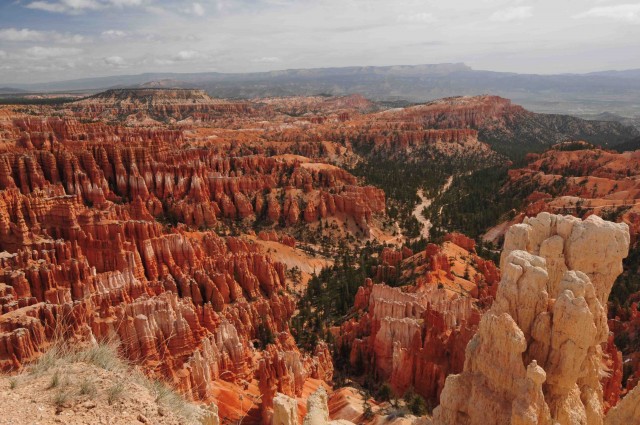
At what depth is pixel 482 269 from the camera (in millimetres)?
30000

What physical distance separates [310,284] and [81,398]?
2680 cm

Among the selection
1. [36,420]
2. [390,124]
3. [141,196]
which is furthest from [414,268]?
[390,124]

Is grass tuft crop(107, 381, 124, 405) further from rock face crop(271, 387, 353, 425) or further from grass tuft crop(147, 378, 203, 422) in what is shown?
rock face crop(271, 387, 353, 425)

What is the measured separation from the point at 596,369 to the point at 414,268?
745 inches

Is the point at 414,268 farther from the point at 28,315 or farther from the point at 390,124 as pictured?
the point at 390,124

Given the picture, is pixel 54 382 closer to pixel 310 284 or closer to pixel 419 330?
pixel 419 330

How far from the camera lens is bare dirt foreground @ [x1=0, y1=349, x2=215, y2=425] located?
5.79 metres

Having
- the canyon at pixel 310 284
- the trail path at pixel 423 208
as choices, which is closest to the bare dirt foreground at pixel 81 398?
the canyon at pixel 310 284

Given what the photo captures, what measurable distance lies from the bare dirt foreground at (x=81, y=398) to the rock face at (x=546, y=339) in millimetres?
6060

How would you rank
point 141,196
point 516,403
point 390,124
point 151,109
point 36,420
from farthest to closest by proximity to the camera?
1. point 151,109
2. point 390,124
3. point 141,196
4. point 516,403
5. point 36,420

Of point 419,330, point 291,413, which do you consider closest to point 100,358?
point 291,413

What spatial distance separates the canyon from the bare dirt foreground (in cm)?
136

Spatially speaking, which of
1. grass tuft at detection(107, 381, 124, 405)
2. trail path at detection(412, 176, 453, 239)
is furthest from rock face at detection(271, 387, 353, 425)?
trail path at detection(412, 176, 453, 239)

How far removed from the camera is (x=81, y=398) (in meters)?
6.12
